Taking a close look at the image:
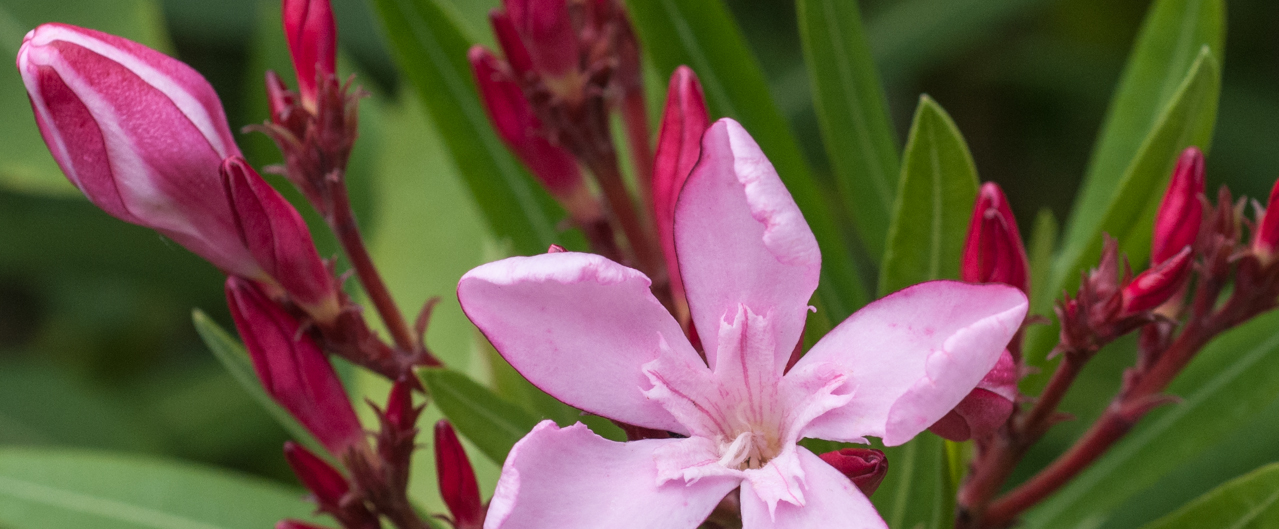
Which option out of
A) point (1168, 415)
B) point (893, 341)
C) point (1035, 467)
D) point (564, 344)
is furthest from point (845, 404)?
point (1035, 467)

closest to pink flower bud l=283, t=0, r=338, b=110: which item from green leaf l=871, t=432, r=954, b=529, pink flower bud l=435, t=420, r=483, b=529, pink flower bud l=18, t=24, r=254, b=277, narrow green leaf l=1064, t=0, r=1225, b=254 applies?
pink flower bud l=18, t=24, r=254, b=277

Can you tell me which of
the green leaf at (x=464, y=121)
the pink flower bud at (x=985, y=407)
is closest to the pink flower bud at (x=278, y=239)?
the green leaf at (x=464, y=121)

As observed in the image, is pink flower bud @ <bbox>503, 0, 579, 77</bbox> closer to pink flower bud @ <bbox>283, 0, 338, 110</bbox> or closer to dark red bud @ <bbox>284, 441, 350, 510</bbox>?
pink flower bud @ <bbox>283, 0, 338, 110</bbox>

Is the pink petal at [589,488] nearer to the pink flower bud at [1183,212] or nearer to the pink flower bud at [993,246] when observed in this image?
the pink flower bud at [993,246]

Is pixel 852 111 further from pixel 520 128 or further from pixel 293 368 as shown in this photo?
pixel 293 368

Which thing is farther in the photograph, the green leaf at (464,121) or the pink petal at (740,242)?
the green leaf at (464,121)

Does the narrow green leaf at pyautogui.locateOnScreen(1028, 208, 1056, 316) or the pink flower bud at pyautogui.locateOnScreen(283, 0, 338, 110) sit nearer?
the pink flower bud at pyautogui.locateOnScreen(283, 0, 338, 110)

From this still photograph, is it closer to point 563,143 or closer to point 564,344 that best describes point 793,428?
point 564,344

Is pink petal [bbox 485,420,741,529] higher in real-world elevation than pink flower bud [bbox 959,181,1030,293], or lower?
lower
